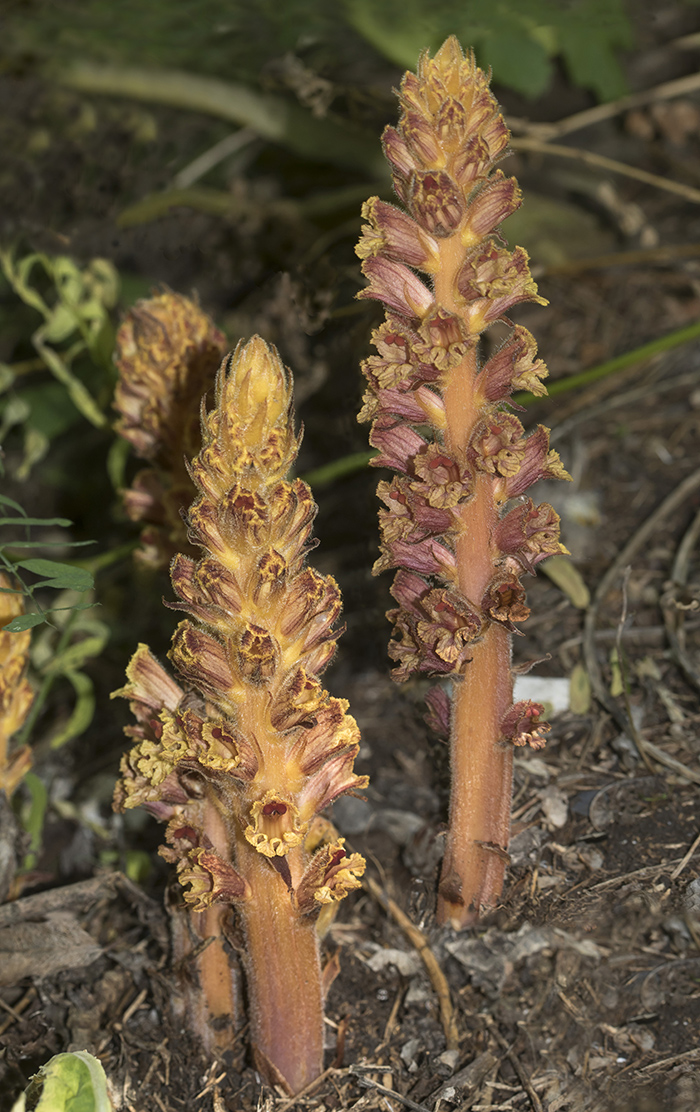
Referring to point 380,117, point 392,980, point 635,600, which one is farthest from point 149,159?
point 392,980

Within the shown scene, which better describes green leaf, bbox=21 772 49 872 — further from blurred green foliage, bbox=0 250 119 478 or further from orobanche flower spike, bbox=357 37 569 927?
Answer: orobanche flower spike, bbox=357 37 569 927

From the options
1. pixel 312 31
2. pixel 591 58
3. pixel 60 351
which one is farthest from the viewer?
pixel 60 351

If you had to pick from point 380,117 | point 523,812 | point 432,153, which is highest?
point 380,117

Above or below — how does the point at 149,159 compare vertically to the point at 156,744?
above

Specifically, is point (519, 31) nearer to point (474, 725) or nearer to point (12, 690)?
point (474, 725)

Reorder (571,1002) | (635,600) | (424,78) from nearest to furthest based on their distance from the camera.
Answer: (424,78), (571,1002), (635,600)

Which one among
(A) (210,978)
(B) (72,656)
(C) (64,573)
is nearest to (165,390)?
(C) (64,573)

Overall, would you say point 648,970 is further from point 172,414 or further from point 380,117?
point 380,117
